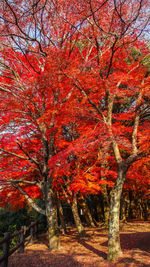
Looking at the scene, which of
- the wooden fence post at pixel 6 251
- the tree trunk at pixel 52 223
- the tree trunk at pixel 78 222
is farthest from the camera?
the tree trunk at pixel 78 222

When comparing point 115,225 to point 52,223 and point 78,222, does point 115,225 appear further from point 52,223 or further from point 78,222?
point 78,222

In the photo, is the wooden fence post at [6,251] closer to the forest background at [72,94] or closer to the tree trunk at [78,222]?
the forest background at [72,94]

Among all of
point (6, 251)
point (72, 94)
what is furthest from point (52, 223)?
point (72, 94)

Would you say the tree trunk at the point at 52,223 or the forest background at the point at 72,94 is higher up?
the forest background at the point at 72,94

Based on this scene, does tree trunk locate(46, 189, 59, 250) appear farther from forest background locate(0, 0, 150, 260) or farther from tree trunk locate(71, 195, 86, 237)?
tree trunk locate(71, 195, 86, 237)

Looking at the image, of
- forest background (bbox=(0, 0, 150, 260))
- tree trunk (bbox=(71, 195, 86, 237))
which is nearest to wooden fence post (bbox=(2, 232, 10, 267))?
forest background (bbox=(0, 0, 150, 260))

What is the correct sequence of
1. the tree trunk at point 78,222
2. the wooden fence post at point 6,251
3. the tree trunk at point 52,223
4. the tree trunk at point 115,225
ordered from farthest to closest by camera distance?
the tree trunk at point 78,222, the tree trunk at point 52,223, the tree trunk at point 115,225, the wooden fence post at point 6,251

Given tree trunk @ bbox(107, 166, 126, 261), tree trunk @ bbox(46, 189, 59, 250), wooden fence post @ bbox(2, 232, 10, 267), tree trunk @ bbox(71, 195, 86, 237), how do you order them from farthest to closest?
tree trunk @ bbox(71, 195, 86, 237) < tree trunk @ bbox(46, 189, 59, 250) < tree trunk @ bbox(107, 166, 126, 261) < wooden fence post @ bbox(2, 232, 10, 267)

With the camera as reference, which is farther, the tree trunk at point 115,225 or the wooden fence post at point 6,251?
the tree trunk at point 115,225

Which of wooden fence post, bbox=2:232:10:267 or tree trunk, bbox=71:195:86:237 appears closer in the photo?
wooden fence post, bbox=2:232:10:267

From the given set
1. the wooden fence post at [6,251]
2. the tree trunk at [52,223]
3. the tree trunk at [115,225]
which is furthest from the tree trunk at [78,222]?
the wooden fence post at [6,251]

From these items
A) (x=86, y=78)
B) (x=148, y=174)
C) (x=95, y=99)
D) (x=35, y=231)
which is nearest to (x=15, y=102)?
(x=86, y=78)

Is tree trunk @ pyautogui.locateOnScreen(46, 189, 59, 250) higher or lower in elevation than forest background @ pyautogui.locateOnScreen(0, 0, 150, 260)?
lower

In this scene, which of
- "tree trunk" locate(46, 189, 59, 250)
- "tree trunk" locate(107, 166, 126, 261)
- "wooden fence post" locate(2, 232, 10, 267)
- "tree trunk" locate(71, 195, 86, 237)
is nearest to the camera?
"wooden fence post" locate(2, 232, 10, 267)
